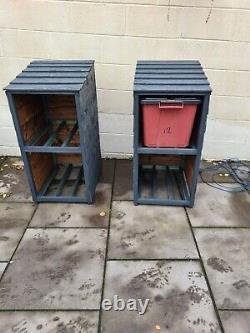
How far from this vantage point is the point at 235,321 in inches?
75.6

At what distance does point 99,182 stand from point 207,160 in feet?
4.94

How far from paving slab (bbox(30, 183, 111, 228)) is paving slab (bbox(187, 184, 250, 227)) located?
87 cm

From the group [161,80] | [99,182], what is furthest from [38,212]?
[161,80]

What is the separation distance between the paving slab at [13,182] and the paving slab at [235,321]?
2.15 metres

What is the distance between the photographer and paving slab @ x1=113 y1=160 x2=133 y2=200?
3127 millimetres

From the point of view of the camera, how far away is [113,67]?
3.31m

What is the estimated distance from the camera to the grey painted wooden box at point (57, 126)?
2486 mm

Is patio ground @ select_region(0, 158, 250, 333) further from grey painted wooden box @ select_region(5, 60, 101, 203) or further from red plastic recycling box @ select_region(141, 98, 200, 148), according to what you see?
red plastic recycling box @ select_region(141, 98, 200, 148)

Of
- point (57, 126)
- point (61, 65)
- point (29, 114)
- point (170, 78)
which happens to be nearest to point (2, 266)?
point (29, 114)

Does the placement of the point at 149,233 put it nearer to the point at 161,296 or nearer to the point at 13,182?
the point at 161,296

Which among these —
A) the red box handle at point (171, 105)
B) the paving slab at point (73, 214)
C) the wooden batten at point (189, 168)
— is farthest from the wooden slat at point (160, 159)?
the red box handle at point (171, 105)

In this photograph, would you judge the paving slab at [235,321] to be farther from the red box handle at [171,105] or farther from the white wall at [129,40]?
the white wall at [129,40]

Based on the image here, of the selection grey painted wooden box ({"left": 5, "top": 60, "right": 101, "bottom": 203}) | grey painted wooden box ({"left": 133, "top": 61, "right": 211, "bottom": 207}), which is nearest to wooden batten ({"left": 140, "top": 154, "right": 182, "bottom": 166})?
grey painted wooden box ({"left": 133, "top": 61, "right": 211, "bottom": 207})

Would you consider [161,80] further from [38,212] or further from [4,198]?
[4,198]
